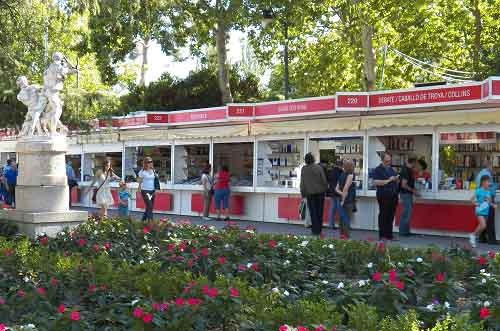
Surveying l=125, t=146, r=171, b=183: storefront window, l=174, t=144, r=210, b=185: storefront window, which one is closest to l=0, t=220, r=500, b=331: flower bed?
l=174, t=144, r=210, b=185: storefront window

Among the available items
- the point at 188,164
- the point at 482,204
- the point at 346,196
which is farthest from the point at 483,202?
the point at 188,164

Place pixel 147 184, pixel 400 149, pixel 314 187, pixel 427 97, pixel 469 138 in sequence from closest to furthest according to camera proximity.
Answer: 1. pixel 314 187
2. pixel 427 97
3. pixel 469 138
4. pixel 147 184
5. pixel 400 149

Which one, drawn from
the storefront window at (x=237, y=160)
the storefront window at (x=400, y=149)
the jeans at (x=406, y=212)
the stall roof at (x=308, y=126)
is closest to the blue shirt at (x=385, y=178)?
the jeans at (x=406, y=212)

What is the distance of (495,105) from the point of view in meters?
15.2

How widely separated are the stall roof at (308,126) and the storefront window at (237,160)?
4.36 feet

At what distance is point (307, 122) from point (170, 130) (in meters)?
6.26

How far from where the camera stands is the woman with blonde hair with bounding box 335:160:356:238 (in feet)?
49.7

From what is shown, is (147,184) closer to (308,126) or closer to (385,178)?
(308,126)

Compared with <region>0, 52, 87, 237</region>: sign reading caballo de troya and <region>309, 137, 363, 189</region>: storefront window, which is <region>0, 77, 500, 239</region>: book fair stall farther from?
<region>0, 52, 87, 237</region>: sign reading caballo de troya

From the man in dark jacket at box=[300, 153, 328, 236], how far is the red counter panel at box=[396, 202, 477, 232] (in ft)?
8.50

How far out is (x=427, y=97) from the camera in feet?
53.0

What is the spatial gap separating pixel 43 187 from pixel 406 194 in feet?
24.8

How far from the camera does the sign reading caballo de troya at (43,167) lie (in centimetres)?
1304

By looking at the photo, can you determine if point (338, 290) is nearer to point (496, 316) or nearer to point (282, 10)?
point (496, 316)
